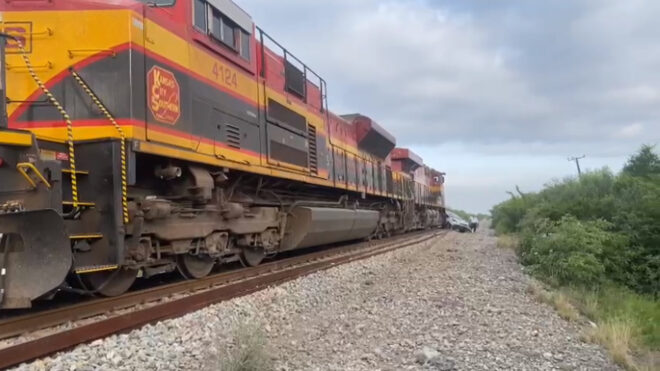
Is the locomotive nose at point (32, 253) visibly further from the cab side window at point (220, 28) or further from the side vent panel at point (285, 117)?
the side vent panel at point (285, 117)

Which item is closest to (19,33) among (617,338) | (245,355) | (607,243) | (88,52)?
(88,52)

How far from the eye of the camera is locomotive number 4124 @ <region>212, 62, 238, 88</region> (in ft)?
25.2

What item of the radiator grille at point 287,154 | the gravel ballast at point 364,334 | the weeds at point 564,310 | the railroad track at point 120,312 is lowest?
the weeds at point 564,310

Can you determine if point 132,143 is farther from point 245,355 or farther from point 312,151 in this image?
point 312,151

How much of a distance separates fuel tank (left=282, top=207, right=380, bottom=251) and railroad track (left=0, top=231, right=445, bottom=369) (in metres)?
1.93

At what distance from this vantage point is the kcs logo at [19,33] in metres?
5.82

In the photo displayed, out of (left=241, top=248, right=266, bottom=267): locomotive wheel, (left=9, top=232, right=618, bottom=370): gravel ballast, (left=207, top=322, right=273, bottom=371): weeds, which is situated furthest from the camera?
(left=241, top=248, right=266, bottom=267): locomotive wheel

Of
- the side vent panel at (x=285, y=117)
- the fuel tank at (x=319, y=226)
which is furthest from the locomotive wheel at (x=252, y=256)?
the side vent panel at (x=285, y=117)

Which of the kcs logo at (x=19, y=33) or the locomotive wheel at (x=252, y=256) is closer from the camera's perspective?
the kcs logo at (x=19, y=33)

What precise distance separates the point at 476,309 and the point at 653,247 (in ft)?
22.9

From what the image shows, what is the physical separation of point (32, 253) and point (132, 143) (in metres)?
1.46

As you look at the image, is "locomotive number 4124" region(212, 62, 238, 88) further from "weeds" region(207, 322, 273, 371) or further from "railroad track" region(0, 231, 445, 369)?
"weeds" region(207, 322, 273, 371)

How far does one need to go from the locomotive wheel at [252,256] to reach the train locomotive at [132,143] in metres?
0.03

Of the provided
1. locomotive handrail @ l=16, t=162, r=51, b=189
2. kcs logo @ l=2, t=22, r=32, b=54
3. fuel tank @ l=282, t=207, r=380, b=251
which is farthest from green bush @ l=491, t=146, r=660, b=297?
kcs logo @ l=2, t=22, r=32, b=54
